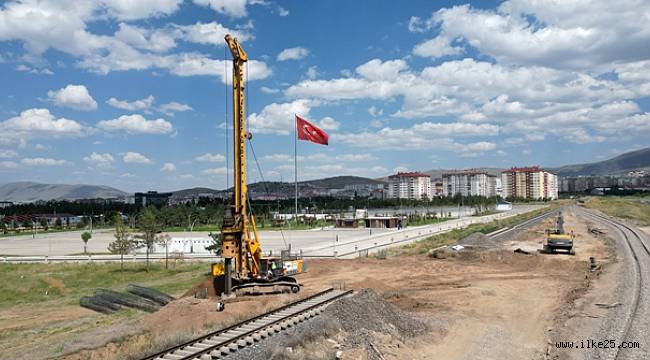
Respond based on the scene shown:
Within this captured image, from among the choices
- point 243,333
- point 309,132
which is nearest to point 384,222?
point 309,132

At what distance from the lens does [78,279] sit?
141ft

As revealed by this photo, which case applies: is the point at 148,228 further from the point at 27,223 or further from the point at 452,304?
the point at 27,223

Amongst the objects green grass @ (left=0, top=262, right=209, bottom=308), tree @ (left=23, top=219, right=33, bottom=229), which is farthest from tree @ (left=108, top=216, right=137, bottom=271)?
tree @ (left=23, top=219, right=33, bottom=229)

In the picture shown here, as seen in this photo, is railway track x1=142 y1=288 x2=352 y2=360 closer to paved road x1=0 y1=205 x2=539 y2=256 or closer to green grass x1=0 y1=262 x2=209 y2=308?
green grass x1=0 y1=262 x2=209 y2=308

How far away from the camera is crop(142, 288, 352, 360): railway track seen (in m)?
13.2

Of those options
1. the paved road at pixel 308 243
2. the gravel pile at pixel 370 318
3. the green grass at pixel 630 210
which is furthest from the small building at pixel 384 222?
the gravel pile at pixel 370 318

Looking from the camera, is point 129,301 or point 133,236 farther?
point 133,236

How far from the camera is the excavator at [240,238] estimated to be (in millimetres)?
22219

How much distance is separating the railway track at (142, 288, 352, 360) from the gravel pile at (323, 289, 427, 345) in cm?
96

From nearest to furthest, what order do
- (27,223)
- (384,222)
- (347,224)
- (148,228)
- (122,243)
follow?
(122,243)
(148,228)
(384,222)
(347,224)
(27,223)

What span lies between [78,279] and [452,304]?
106ft

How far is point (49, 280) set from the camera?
3997 cm

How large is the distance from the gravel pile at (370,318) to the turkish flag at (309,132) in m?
13.6

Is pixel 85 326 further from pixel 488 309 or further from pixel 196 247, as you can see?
pixel 196 247
